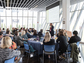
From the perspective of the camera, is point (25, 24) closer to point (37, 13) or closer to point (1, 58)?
point (37, 13)

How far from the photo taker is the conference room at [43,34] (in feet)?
13.0

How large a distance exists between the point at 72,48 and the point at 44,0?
7.48 metres

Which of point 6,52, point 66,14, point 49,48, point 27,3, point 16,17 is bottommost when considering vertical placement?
point 49,48

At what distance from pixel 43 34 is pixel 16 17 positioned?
10202 mm

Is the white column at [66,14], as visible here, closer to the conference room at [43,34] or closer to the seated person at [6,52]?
the conference room at [43,34]

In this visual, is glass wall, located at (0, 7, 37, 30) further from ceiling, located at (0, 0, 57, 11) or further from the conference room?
ceiling, located at (0, 0, 57, 11)

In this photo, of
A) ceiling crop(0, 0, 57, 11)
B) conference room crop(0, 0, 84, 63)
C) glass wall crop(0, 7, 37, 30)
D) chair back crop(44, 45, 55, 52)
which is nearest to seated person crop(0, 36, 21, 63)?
conference room crop(0, 0, 84, 63)

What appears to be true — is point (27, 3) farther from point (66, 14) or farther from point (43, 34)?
point (66, 14)

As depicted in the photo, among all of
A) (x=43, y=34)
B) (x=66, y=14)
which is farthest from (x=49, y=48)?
(x=66, y=14)

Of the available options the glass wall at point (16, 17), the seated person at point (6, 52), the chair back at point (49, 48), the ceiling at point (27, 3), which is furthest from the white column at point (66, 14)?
the glass wall at point (16, 17)

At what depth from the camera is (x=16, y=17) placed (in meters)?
17.1

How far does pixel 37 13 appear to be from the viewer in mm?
18312

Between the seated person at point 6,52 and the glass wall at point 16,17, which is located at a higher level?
the glass wall at point 16,17

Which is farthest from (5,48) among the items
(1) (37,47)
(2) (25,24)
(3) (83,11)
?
(2) (25,24)
